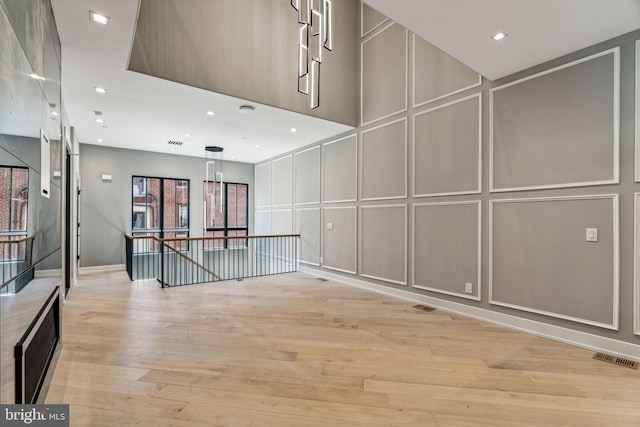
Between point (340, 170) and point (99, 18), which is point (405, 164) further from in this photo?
point (99, 18)

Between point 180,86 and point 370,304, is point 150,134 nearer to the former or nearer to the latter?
point 180,86

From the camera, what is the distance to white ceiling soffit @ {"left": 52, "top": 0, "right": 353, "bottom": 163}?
2.62 meters

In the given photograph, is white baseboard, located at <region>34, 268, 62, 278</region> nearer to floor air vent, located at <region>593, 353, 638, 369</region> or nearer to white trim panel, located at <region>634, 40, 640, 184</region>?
floor air vent, located at <region>593, 353, 638, 369</region>

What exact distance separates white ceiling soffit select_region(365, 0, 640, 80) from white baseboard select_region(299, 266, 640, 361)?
2.76 meters

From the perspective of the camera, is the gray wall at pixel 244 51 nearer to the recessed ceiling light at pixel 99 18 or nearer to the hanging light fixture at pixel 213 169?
the recessed ceiling light at pixel 99 18

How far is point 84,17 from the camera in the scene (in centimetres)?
247

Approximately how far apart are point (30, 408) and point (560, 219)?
4.23m

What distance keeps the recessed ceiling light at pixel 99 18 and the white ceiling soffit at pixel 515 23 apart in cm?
222

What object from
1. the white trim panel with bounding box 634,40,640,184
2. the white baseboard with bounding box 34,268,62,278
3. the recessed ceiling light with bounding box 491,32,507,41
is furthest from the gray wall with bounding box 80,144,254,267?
the white trim panel with bounding box 634,40,640,184

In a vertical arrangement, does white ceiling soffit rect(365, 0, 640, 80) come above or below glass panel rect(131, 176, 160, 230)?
above

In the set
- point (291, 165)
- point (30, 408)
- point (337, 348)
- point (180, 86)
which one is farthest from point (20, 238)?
point (291, 165)

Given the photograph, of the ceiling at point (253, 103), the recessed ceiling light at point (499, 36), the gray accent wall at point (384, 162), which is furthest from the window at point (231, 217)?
the recessed ceiling light at point (499, 36)

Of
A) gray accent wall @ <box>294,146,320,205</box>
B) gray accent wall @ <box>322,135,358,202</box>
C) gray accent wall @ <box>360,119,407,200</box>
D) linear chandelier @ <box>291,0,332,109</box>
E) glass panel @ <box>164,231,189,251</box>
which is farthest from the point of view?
glass panel @ <box>164,231,189,251</box>

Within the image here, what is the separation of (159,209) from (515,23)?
7912mm
